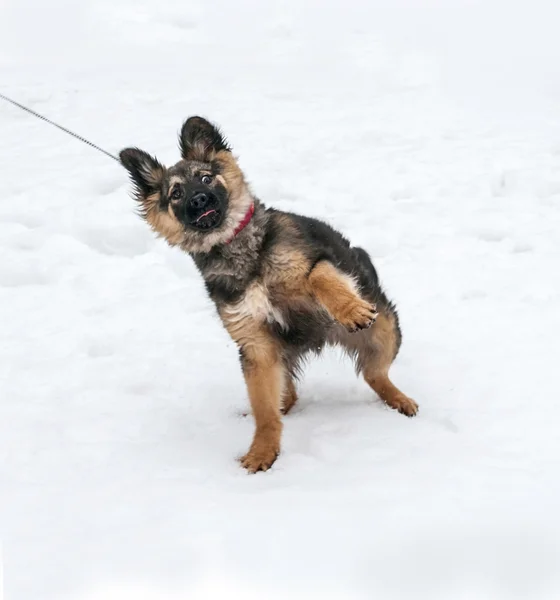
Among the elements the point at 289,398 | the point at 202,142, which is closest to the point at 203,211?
the point at 202,142

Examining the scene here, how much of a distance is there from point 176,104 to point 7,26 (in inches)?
221

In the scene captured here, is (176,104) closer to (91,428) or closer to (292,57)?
(292,57)

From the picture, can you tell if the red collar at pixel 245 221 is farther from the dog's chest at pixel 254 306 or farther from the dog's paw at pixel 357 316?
the dog's paw at pixel 357 316

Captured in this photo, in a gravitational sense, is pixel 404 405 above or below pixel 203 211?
below

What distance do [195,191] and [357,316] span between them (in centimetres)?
131

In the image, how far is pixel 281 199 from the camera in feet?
28.0

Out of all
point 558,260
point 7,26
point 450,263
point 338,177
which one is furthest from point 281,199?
point 7,26

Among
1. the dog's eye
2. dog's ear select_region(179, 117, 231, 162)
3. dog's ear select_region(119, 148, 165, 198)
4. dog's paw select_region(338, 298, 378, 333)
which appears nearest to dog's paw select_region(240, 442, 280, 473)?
dog's paw select_region(338, 298, 378, 333)

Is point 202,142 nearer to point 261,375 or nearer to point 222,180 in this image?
point 222,180

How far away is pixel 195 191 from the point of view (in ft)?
14.9

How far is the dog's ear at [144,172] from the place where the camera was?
4.69 meters

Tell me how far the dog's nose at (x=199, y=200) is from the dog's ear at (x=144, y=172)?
1.31 feet

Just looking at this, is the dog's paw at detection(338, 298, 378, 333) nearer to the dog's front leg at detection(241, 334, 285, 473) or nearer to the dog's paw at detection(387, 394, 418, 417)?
the dog's front leg at detection(241, 334, 285, 473)

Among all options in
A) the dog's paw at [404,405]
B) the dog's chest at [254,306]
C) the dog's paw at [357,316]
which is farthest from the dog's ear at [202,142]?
the dog's paw at [404,405]
